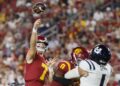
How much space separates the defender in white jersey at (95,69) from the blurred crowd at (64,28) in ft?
25.4

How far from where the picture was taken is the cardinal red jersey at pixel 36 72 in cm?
854

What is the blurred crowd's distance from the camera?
57.0 ft

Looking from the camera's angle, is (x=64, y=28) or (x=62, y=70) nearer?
(x=62, y=70)

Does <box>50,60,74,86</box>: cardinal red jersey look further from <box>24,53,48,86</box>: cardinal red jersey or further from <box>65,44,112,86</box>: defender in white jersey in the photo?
<box>65,44,112,86</box>: defender in white jersey

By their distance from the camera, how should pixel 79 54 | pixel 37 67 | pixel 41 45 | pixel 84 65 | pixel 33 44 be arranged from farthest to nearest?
1. pixel 79 54
2. pixel 41 45
3. pixel 37 67
4. pixel 33 44
5. pixel 84 65

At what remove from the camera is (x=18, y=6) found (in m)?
21.8

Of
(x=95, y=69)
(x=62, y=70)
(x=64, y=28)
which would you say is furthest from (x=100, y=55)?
(x=64, y=28)

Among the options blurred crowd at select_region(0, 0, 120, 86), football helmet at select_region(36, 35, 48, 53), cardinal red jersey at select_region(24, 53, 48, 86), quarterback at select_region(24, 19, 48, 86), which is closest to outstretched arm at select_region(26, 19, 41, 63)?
quarterback at select_region(24, 19, 48, 86)

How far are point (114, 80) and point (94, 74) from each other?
6439 millimetres

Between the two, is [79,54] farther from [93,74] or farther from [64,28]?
[64,28]

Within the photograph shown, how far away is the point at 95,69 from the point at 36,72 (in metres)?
1.10

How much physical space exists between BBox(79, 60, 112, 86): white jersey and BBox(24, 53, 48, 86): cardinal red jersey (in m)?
0.85

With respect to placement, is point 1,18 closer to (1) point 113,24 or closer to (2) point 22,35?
(2) point 22,35

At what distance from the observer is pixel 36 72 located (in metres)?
8.57
